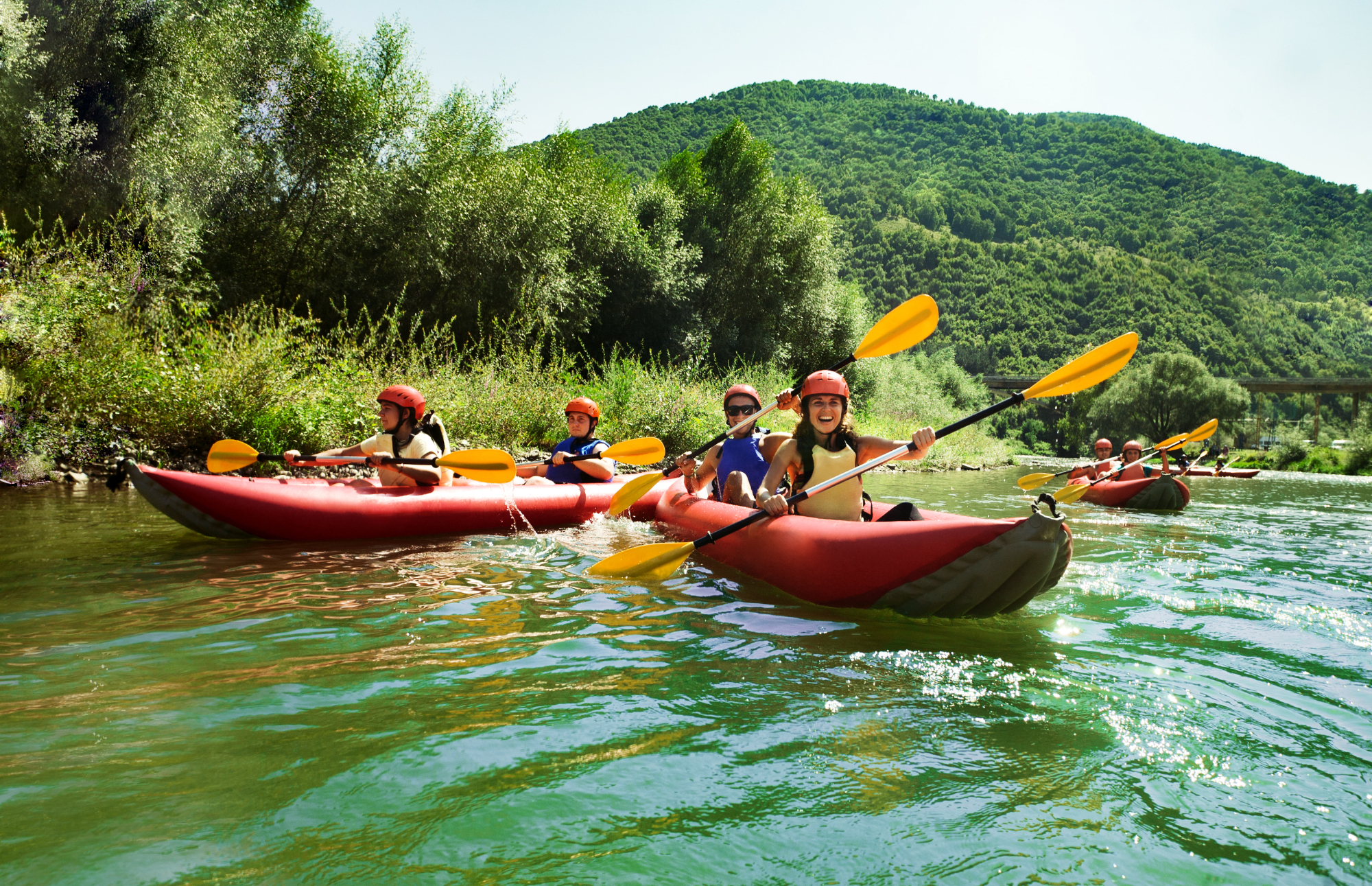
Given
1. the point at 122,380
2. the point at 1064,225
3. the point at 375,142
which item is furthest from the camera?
the point at 1064,225

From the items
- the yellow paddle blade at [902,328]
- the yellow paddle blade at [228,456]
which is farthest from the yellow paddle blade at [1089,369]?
the yellow paddle blade at [228,456]

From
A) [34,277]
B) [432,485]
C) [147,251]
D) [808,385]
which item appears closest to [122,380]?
[34,277]

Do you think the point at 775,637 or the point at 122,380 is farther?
the point at 122,380

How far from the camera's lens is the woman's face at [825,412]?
4.46m

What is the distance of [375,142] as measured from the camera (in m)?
14.9

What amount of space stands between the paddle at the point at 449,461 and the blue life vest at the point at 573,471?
1508 mm

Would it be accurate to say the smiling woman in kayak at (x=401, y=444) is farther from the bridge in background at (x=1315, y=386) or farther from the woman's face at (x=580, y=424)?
the bridge in background at (x=1315, y=386)

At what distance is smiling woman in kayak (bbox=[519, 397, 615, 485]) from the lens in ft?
24.0

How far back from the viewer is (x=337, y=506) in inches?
214

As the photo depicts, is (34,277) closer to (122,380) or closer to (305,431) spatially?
(122,380)

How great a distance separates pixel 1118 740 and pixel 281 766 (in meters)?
2.48

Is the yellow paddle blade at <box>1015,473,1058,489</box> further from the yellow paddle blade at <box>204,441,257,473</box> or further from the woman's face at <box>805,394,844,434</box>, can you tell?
the yellow paddle blade at <box>204,441,257,473</box>

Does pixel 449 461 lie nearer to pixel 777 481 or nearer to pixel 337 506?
pixel 337 506

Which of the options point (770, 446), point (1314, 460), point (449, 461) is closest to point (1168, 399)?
point (1314, 460)
